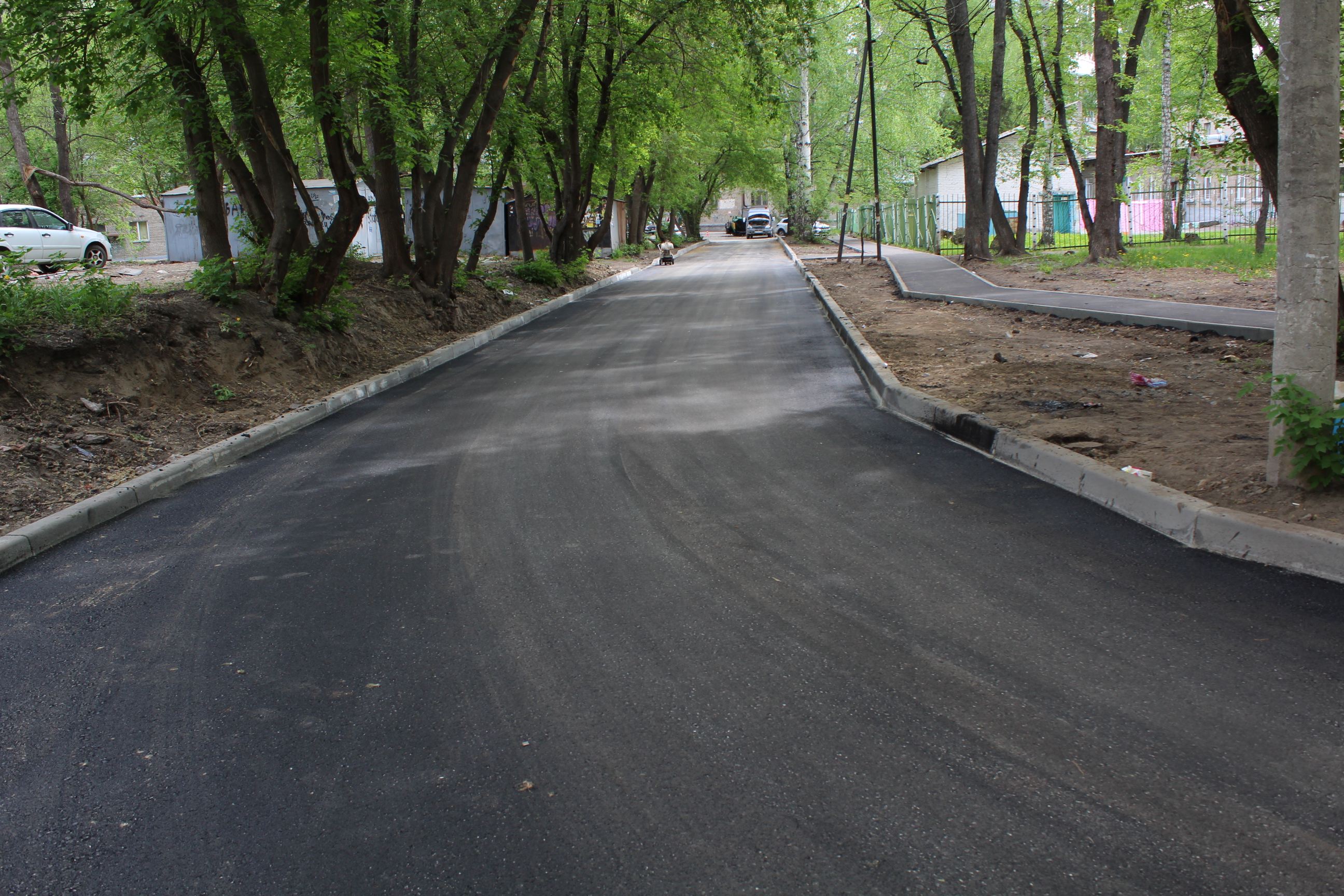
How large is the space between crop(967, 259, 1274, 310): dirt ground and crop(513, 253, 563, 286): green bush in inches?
417

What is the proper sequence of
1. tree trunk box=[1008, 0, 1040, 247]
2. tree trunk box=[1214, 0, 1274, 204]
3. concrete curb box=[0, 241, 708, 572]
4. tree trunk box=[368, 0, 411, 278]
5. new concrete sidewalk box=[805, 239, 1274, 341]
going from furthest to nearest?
tree trunk box=[1008, 0, 1040, 247]
tree trunk box=[368, 0, 411, 278]
new concrete sidewalk box=[805, 239, 1274, 341]
tree trunk box=[1214, 0, 1274, 204]
concrete curb box=[0, 241, 708, 572]

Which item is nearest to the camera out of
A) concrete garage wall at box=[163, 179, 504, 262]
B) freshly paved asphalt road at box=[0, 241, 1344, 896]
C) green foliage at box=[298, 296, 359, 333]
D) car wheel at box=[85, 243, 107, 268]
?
freshly paved asphalt road at box=[0, 241, 1344, 896]

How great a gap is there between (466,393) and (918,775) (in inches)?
338

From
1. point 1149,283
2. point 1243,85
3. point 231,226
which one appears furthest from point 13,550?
point 231,226

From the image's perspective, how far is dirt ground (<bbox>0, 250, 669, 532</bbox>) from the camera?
708cm

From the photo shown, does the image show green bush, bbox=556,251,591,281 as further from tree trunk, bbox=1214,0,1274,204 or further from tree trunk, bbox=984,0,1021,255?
tree trunk, bbox=1214,0,1274,204

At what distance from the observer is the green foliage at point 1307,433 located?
4.81m

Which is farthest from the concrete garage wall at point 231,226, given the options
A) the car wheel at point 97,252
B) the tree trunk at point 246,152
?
the tree trunk at point 246,152

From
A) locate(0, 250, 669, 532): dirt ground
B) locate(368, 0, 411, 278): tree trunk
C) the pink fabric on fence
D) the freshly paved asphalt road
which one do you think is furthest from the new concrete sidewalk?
the pink fabric on fence

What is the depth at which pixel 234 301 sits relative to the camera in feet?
38.2

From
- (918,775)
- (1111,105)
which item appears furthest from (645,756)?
(1111,105)

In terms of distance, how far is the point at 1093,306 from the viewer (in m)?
14.2

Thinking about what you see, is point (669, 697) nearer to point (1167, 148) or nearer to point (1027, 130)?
point (1027, 130)

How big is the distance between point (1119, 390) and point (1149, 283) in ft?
35.6
